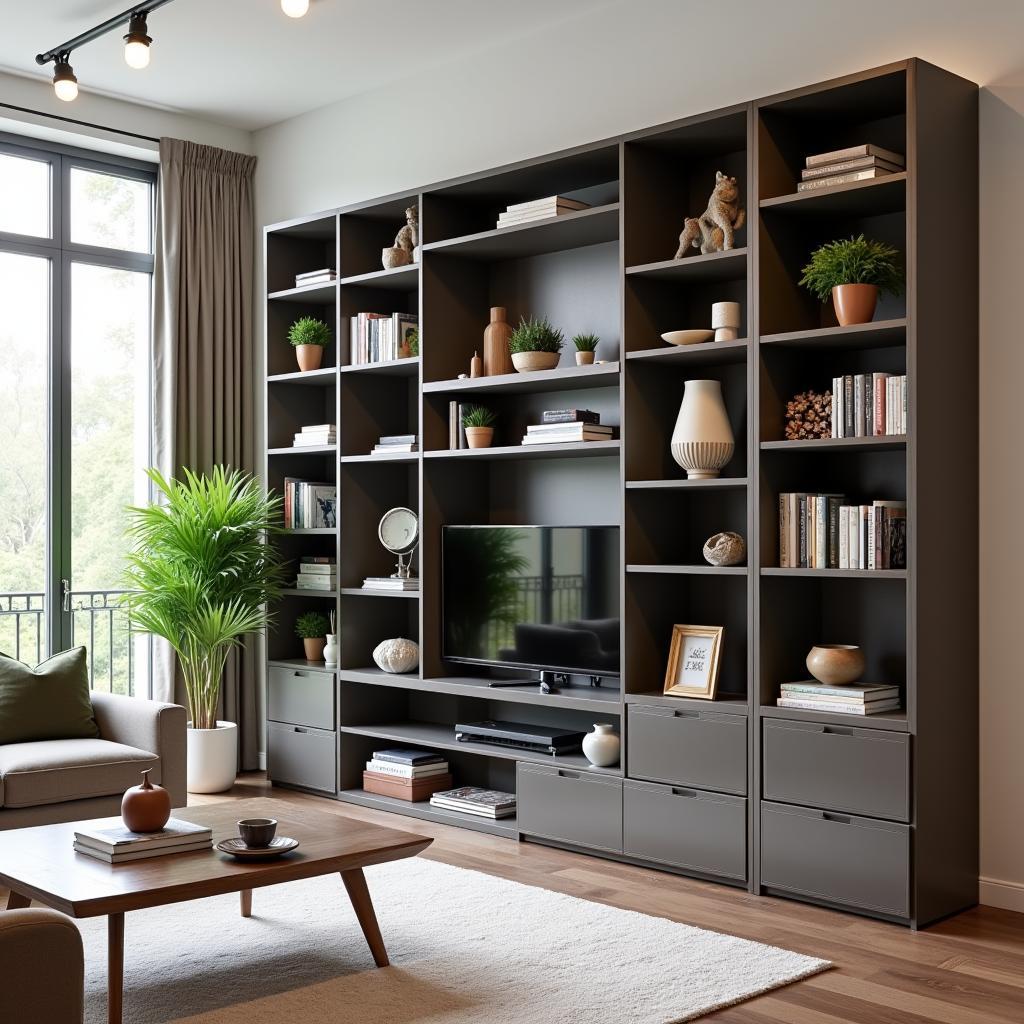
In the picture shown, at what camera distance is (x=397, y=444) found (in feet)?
17.4

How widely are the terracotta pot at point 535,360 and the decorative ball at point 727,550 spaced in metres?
1.02

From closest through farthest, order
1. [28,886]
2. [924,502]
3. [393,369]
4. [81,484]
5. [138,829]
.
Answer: [28,886]
[138,829]
[924,502]
[393,369]
[81,484]

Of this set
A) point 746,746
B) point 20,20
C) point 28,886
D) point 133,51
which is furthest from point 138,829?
point 20,20

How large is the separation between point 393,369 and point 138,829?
261 cm

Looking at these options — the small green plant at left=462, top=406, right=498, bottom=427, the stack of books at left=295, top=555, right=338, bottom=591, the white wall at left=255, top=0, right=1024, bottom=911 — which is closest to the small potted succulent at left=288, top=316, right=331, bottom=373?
the white wall at left=255, top=0, right=1024, bottom=911

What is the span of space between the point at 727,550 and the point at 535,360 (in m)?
1.11

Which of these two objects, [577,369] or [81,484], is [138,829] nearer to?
[577,369]

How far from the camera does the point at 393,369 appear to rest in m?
5.36

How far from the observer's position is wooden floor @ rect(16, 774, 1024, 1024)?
117 inches

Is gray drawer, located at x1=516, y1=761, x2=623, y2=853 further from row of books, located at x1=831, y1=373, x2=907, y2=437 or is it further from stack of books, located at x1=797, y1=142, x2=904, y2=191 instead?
stack of books, located at x1=797, y1=142, x2=904, y2=191

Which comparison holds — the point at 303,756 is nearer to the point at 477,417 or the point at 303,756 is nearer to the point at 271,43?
the point at 477,417

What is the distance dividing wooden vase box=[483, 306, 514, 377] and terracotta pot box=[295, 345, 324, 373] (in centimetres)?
109

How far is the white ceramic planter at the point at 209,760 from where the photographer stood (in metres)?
5.57

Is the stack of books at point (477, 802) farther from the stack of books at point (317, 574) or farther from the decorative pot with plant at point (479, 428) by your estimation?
the decorative pot with plant at point (479, 428)
